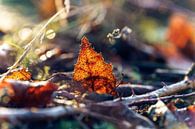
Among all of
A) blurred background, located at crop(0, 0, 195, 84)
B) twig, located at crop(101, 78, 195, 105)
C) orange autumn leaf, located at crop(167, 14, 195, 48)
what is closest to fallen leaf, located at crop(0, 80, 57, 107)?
twig, located at crop(101, 78, 195, 105)

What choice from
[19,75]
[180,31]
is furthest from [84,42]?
[180,31]

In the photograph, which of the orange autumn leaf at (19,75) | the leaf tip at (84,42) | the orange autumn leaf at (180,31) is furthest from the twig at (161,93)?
the orange autumn leaf at (180,31)

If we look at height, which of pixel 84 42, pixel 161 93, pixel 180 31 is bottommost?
pixel 161 93

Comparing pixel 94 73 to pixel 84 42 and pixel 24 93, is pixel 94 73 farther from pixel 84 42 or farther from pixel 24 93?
pixel 24 93

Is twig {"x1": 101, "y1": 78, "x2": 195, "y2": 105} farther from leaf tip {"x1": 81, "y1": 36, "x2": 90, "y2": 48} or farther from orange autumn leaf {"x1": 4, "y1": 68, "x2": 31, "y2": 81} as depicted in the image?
orange autumn leaf {"x1": 4, "y1": 68, "x2": 31, "y2": 81}

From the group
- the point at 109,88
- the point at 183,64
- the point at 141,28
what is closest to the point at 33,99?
the point at 109,88

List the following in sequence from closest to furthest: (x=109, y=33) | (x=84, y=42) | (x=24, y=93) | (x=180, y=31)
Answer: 1. (x=24, y=93)
2. (x=84, y=42)
3. (x=109, y=33)
4. (x=180, y=31)

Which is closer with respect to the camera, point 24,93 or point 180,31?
point 24,93
